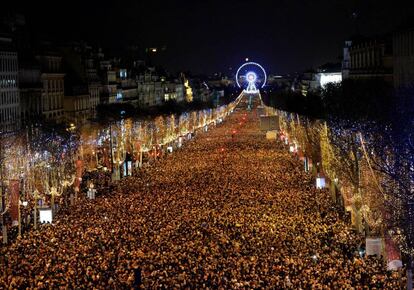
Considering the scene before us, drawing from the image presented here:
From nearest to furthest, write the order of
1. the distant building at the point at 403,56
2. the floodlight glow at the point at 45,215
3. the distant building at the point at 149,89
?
the floodlight glow at the point at 45,215 → the distant building at the point at 403,56 → the distant building at the point at 149,89

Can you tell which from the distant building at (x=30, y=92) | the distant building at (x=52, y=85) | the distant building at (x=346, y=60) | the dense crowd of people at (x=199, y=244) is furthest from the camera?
the distant building at (x=346, y=60)

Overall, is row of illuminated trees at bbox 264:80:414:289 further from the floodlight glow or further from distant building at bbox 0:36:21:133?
distant building at bbox 0:36:21:133

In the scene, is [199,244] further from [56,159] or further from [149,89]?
[149,89]

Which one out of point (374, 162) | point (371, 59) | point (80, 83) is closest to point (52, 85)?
point (80, 83)

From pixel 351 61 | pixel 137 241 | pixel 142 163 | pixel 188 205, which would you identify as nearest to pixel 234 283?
pixel 137 241

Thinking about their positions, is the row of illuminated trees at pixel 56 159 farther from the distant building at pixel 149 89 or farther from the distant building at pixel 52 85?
the distant building at pixel 149 89

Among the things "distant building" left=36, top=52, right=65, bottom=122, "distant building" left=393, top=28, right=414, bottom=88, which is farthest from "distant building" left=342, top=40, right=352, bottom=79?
"distant building" left=393, top=28, right=414, bottom=88

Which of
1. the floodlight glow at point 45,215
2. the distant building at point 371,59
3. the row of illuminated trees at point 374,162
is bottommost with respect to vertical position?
the floodlight glow at point 45,215

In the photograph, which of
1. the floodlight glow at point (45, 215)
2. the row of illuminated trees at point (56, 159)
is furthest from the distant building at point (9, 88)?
the floodlight glow at point (45, 215)
